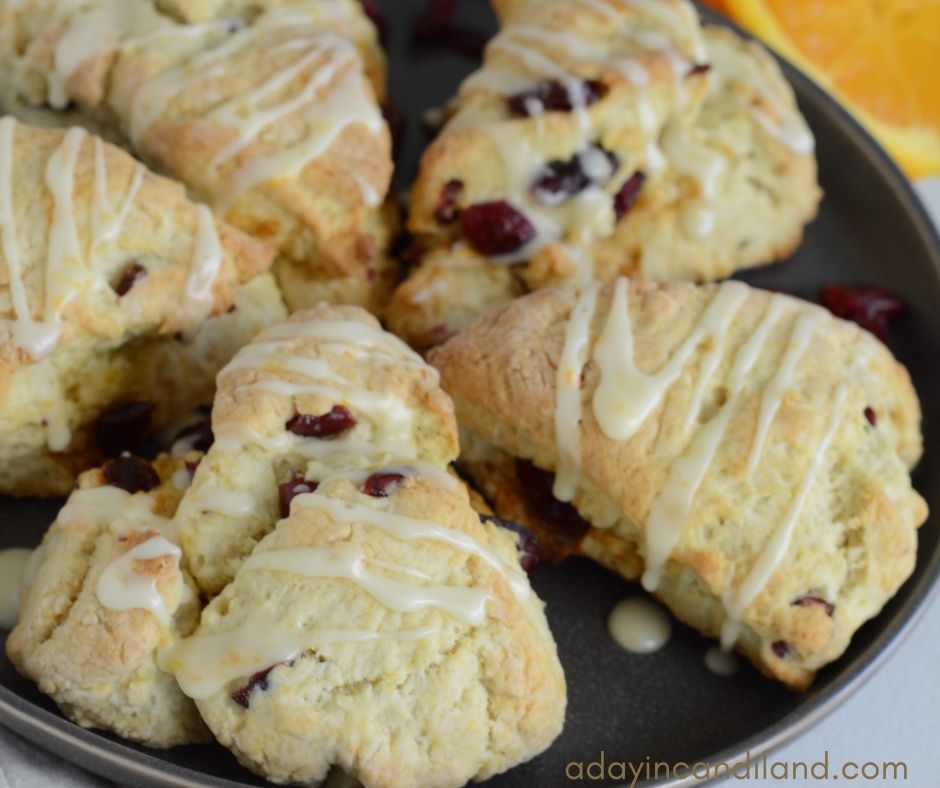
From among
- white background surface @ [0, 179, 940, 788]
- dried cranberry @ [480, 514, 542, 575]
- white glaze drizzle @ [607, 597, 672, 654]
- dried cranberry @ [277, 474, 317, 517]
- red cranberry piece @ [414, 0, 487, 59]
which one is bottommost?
white background surface @ [0, 179, 940, 788]

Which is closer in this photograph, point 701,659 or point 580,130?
point 701,659

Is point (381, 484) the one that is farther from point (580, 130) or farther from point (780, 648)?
point (580, 130)

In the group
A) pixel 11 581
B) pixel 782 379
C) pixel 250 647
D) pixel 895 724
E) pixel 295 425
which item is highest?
pixel 782 379

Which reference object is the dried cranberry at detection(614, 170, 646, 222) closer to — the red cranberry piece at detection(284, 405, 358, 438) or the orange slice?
the red cranberry piece at detection(284, 405, 358, 438)

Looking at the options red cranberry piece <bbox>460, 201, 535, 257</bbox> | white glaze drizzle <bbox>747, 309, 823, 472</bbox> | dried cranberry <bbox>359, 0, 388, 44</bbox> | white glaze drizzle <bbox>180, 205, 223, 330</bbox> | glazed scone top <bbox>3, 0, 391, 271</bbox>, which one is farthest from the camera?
dried cranberry <bbox>359, 0, 388, 44</bbox>

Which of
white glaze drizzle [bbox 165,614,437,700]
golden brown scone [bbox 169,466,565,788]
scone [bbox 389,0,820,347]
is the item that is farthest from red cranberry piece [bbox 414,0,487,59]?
white glaze drizzle [bbox 165,614,437,700]

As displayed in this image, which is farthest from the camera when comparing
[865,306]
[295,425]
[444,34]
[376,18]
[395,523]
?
[444,34]

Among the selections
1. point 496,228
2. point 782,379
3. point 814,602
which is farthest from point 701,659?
point 496,228

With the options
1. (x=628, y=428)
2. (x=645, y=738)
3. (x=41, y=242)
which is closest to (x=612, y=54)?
(x=628, y=428)
